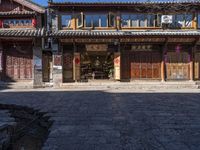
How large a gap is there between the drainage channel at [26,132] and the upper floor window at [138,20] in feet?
49.1

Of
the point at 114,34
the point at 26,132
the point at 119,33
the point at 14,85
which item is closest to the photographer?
the point at 26,132

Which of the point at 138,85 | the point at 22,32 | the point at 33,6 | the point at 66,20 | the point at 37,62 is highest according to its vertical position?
the point at 33,6

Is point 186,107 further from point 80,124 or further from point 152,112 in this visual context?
point 80,124

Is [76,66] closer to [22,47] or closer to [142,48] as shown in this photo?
[22,47]

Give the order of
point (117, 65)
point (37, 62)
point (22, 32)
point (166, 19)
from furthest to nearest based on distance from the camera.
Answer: point (37, 62) < point (117, 65) < point (166, 19) < point (22, 32)

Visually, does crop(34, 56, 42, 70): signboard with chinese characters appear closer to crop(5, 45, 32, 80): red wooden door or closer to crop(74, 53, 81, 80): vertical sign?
crop(5, 45, 32, 80): red wooden door

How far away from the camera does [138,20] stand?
25109mm

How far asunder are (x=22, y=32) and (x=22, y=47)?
1484 mm

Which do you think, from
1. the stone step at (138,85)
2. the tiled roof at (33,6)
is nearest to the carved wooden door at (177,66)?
the stone step at (138,85)

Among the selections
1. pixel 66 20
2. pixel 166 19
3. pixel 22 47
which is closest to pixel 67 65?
pixel 66 20

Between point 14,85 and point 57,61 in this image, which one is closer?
point 14,85

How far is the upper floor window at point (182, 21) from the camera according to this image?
82.0 ft

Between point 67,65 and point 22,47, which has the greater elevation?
point 22,47

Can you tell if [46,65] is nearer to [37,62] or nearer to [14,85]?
[37,62]
